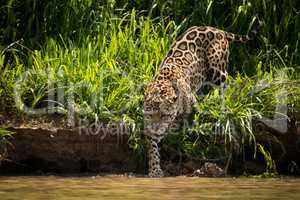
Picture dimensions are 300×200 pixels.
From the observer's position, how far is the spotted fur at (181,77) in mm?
8672

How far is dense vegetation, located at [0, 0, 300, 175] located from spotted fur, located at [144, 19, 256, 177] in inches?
6.7

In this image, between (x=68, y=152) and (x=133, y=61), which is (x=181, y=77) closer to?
(x=133, y=61)

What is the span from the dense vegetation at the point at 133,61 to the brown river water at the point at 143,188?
51cm

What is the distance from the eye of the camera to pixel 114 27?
1044cm

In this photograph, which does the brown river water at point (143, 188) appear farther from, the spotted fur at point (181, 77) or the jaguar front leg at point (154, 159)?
the spotted fur at point (181, 77)

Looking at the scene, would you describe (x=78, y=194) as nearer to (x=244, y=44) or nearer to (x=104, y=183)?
(x=104, y=183)

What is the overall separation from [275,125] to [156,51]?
1986mm

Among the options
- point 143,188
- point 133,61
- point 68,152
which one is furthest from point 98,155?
point 133,61

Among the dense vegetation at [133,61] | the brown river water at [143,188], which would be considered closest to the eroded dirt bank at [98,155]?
the dense vegetation at [133,61]

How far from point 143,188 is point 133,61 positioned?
2.51 meters

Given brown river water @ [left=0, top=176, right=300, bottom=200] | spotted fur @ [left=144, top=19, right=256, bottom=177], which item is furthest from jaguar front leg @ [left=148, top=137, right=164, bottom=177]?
brown river water @ [left=0, top=176, right=300, bottom=200]

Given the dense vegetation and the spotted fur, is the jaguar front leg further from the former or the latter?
the dense vegetation

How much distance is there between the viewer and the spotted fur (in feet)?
28.5

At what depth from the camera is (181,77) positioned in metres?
9.19
